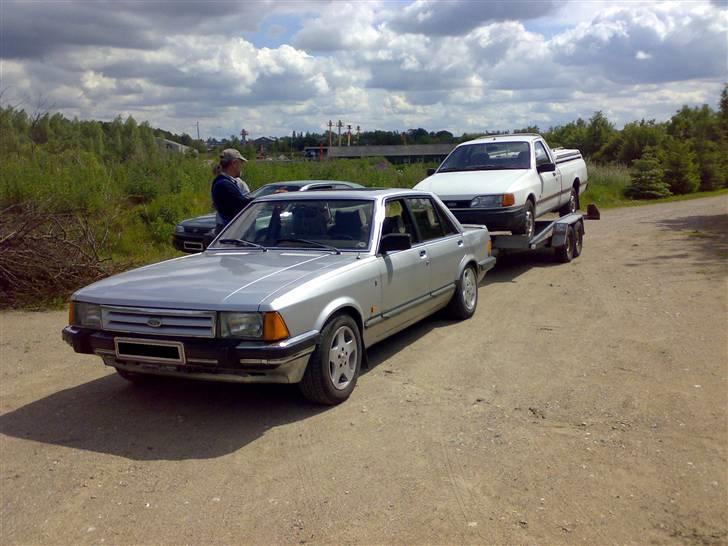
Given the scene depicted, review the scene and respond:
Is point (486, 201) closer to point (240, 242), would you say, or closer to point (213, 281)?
point (240, 242)

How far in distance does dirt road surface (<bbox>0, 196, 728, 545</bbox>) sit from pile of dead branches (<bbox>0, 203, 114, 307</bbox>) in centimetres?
194

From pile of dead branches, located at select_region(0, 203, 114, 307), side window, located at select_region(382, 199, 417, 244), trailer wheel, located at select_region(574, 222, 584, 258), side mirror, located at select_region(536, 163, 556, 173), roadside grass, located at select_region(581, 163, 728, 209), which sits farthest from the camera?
roadside grass, located at select_region(581, 163, 728, 209)

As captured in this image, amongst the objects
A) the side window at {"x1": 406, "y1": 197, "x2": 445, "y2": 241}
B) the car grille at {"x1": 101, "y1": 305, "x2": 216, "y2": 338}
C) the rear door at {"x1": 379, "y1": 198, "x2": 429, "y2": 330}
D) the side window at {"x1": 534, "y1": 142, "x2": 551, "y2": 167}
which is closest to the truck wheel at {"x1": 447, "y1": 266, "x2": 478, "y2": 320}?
the side window at {"x1": 406, "y1": 197, "x2": 445, "y2": 241}

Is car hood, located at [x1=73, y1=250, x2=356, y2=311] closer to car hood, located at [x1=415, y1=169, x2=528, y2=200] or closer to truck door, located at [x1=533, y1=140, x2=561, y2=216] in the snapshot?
car hood, located at [x1=415, y1=169, x2=528, y2=200]

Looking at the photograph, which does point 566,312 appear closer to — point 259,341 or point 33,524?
point 259,341

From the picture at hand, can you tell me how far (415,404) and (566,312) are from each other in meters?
3.70

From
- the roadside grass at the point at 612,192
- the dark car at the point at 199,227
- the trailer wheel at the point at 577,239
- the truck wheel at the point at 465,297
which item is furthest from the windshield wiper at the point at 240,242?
the roadside grass at the point at 612,192

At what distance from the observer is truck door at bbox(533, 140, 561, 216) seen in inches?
476

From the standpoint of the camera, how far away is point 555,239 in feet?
38.9

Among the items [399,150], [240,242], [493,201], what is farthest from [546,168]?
[399,150]

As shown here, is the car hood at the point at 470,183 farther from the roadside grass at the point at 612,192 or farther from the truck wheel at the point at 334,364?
the roadside grass at the point at 612,192

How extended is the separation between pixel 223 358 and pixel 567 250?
28.3 feet

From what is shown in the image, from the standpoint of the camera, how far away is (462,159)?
1246 cm

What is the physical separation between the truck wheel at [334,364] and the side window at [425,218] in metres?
1.94
